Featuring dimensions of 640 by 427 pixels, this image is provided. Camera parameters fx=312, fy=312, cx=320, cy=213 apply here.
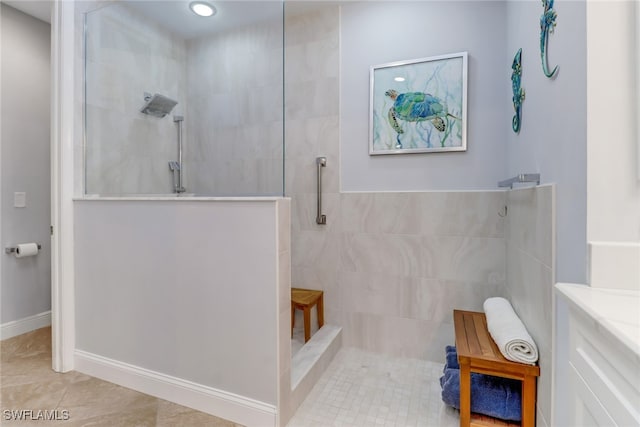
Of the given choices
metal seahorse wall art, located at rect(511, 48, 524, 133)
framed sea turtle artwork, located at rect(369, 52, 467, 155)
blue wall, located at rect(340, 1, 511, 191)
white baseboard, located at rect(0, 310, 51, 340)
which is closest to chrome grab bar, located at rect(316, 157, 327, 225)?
blue wall, located at rect(340, 1, 511, 191)

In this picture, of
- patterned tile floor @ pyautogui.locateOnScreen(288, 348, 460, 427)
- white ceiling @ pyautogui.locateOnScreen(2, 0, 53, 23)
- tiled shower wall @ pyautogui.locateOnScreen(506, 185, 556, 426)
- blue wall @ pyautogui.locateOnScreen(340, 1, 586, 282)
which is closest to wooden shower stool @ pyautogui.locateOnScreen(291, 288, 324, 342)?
patterned tile floor @ pyautogui.locateOnScreen(288, 348, 460, 427)

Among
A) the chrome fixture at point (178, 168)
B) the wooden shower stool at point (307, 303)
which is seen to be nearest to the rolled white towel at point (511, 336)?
the wooden shower stool at point (307, 303)

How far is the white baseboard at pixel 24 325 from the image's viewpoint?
7.67ft

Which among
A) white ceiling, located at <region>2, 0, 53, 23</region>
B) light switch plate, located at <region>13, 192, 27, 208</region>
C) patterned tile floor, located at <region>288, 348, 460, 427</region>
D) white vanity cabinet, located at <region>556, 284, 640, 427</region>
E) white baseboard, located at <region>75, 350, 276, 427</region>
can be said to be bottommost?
patterned tile floor, located at <region>288, 348, 460, 427</region>

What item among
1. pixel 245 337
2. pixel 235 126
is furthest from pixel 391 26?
pixel 245 337

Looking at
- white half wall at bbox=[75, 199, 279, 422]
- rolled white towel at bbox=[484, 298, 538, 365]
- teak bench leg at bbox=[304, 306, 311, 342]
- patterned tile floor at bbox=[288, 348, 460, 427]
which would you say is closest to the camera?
rolled white towel at bbox=[484, 298, 538, 365]

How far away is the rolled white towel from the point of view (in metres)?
1.27

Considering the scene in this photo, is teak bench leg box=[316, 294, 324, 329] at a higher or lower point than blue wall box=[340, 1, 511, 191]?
lower

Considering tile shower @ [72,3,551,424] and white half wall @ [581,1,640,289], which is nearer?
white half wall @ [581,1,640,289]

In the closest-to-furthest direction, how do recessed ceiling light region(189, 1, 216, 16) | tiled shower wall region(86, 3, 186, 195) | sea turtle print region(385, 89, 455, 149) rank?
recessed ceiling light region(189, 1, 216, 16)
tiled shower wall region(86, 3, 186, 195)
sea turtle print region(385, 89, 455, 149)

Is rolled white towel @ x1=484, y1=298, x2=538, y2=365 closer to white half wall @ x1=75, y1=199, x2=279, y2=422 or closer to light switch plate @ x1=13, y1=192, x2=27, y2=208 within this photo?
white half wall @ x1=75, y1=199, x2=279, y2=422

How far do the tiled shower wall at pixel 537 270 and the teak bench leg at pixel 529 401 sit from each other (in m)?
0.02

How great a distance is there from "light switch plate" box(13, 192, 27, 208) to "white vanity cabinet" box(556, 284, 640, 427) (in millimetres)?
3405

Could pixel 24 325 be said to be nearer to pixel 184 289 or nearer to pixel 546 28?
pixel 184 289
